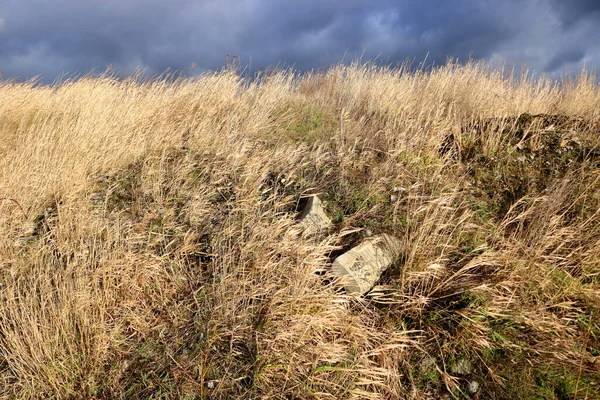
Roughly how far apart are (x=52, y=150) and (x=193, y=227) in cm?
222

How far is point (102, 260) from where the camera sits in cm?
246

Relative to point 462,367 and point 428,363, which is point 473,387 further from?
point 428,363

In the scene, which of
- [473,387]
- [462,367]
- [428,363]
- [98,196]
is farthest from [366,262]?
[98,196]

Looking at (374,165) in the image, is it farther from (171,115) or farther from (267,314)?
(171,115)

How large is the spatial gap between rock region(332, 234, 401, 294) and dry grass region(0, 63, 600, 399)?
0.32ft

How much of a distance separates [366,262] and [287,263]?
616mm

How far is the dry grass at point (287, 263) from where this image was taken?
2164 millimetres

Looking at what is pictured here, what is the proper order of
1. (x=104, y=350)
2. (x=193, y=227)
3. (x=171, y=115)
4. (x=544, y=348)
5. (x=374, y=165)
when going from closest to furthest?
(x=104, y=350), (x=544, y=348), (x=193, y=227), (x=374, y=165), (x=171, y=115)

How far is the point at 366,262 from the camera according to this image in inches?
110

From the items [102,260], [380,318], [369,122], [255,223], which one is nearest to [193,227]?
[255,223]

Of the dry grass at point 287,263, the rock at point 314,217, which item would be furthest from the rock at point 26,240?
the rock at point 314,217

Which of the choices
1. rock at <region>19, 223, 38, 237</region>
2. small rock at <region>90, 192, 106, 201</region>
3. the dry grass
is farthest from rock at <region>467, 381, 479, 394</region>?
rock at <region>19, 223, 38, 237</region>

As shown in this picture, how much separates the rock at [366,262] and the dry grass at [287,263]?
3.8 inches

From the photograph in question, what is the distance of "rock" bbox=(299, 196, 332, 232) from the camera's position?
304 cm
